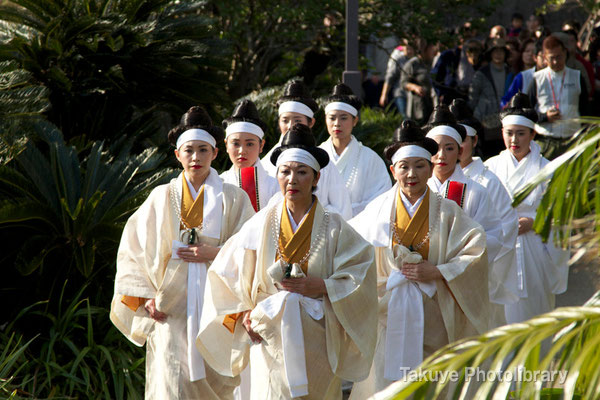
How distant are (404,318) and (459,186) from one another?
138 cm

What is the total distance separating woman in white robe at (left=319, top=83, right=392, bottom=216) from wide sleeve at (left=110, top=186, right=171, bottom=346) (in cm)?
226

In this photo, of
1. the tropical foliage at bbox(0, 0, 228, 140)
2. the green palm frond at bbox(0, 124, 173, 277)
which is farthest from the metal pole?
the green palm frond at bbox(0, 124, 173, 277)

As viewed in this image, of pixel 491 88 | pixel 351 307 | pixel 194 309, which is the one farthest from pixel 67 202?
pixel 491 88

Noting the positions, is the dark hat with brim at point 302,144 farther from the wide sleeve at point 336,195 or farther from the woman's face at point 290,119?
the woman's face at point 290,119

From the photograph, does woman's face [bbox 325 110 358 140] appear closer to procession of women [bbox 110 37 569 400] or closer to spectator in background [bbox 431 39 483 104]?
procession of women [bbox 110 37 569 400]

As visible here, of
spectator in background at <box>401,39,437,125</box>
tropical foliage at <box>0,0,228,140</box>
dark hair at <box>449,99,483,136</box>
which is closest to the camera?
dark hair at <box>449,99,483,136</box>

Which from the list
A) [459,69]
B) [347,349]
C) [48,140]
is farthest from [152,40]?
[347,349]

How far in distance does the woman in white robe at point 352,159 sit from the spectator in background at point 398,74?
5.34 metres

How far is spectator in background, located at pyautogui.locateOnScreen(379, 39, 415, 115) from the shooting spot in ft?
44.3

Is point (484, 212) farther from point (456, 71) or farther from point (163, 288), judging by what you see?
point (456, 71)

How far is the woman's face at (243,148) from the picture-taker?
7.11 m

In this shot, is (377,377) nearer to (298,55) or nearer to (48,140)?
(48,140)

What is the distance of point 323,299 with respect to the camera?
5277 mm

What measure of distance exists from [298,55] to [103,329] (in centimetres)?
685
